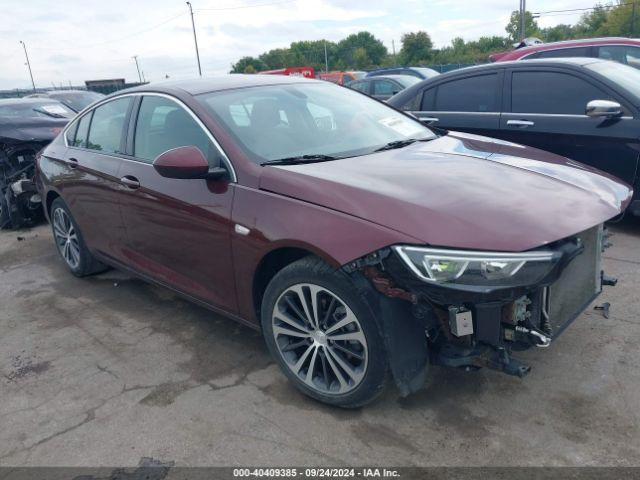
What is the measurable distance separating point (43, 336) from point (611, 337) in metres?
3.74

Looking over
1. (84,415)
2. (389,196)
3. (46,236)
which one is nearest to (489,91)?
(389,196)

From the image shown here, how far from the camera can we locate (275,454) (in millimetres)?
2586

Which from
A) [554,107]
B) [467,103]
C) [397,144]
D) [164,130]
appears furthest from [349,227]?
[467,103]

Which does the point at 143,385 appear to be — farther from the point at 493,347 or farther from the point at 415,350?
the point at 493,347

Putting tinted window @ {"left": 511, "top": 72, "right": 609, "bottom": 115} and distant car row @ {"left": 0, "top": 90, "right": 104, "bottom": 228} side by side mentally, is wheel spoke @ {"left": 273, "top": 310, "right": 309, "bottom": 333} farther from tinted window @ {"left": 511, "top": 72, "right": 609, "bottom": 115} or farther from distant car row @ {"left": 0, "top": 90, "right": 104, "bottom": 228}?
distant car row @ {"left": 0, "top": 90, "right": 104, "bottom": 228}

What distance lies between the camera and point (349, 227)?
255 centimetres

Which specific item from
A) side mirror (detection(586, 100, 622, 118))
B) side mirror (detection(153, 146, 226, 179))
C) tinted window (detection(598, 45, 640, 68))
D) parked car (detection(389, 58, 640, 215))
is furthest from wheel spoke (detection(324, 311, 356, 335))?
tinted window (detection(598, 45, 640, 68))

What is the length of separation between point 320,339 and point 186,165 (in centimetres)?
117

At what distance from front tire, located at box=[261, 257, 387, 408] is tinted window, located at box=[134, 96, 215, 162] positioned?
3.22 ft

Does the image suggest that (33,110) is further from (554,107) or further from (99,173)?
(554,107)

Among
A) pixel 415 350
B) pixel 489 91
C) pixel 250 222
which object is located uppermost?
pixel 489 91

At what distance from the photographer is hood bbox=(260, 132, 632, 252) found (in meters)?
2.37

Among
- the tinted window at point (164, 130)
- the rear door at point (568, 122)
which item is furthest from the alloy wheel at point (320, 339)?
the rear door at point (568, 122)

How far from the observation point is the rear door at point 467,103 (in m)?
5.80
